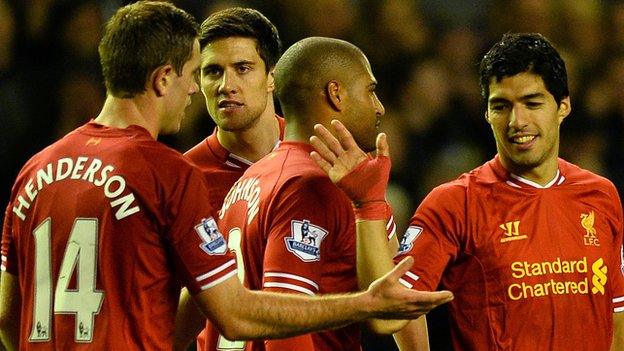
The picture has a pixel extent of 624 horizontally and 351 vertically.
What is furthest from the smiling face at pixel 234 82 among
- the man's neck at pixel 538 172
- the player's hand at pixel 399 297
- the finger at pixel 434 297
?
the finger at pixel 434 297

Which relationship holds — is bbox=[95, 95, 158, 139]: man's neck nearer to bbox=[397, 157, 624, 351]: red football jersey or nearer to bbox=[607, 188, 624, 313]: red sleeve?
bbox=[397, 157, 624, 351]: red football jersey

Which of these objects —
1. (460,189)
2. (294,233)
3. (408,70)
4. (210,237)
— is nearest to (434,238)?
(460,189)

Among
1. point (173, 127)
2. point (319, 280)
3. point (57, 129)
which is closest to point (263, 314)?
point (319, 280)

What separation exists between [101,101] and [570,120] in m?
3.09

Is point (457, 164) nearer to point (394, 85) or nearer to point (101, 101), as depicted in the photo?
point (394, 85)

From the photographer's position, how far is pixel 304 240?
3.64 m

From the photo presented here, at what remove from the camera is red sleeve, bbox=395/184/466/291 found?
13.8 ft

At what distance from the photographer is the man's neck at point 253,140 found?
5.07 m

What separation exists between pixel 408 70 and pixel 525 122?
3.35m

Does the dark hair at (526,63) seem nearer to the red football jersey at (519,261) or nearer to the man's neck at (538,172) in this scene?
the man's neck at (538,172)

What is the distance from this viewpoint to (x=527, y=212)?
14.3ft

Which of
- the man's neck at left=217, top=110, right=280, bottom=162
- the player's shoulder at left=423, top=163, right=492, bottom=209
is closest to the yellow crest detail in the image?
the player's shoulder at left=423, top=163, right=492, bottom=209

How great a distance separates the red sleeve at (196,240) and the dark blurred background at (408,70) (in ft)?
9.53

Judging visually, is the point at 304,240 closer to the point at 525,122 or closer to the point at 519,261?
the point at 519,261
